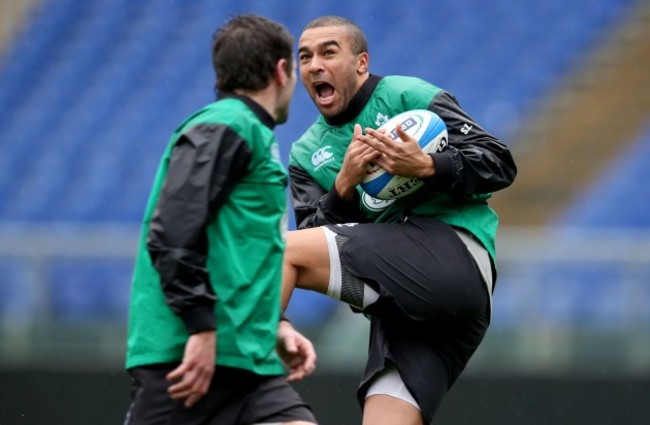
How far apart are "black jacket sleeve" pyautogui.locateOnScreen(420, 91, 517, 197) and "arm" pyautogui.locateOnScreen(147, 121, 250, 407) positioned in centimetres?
152

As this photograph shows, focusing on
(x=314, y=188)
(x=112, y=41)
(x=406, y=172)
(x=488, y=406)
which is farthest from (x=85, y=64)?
(x=406, y=172)

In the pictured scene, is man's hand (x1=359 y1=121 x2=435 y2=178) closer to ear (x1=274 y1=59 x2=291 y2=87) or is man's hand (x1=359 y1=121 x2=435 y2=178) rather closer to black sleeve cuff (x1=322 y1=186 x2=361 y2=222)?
black sleeve cuff (x1=322 y1=186 x2=361 y2=222)

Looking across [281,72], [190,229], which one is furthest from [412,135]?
[190,229]

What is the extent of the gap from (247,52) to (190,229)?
588 mm

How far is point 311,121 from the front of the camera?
34.1ft

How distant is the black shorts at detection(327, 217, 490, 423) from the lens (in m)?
4.78

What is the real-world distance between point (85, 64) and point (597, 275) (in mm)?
5642

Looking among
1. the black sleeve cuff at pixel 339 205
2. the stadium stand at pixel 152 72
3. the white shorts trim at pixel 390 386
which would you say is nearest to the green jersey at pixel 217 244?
the black sleeve cuff at pixel 339 205

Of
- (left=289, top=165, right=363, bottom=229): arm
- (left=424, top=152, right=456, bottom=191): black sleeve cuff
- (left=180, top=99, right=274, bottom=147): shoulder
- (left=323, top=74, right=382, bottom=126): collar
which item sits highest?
(left=180, top=99, right=274, bottom=147): shoulder

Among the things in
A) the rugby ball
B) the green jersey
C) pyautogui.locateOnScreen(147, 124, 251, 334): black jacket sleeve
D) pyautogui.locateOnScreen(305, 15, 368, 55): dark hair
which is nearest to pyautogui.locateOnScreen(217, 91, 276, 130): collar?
the green jersey

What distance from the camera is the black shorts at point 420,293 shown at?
4781 mm

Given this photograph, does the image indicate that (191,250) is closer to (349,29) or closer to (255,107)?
(255,107)

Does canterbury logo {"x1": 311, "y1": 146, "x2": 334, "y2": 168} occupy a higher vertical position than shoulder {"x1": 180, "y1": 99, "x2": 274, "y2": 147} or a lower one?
lower

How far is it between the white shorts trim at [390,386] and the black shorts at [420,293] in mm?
26
